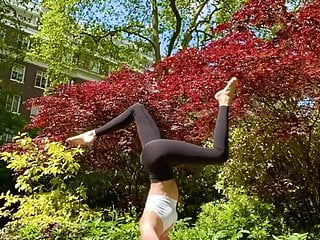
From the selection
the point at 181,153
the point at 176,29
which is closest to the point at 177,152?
the point at 181,153

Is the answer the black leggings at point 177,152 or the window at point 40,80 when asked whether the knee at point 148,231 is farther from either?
the window at point 40,80

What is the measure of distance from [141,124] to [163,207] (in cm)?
54

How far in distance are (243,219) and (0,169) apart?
7.67m

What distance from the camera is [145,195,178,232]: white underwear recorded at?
8.60 ft

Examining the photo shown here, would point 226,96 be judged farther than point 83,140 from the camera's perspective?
No

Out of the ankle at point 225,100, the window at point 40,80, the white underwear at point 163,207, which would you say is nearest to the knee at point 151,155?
the white underwear at point 163,207

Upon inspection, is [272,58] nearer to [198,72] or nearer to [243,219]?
[198,72]

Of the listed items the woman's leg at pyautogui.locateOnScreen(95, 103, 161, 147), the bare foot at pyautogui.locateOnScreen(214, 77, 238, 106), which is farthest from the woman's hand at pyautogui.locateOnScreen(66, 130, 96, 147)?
the bare foot at pyautogui.locateOnScreen(214, 77, 238, 106)

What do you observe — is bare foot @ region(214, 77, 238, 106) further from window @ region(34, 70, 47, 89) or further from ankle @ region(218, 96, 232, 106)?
window @ region(34, 70, 47, 89)

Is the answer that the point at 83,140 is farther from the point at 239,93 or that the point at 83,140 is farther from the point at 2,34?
the point at 2,34

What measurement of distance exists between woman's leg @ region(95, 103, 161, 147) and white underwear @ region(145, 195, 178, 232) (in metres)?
0.32

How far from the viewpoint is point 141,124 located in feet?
9.53

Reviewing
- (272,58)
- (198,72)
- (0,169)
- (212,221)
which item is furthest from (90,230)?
(0,169)

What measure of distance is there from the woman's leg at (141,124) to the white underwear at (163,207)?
1.04ft
